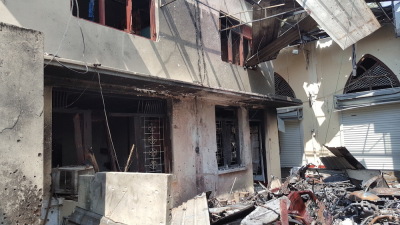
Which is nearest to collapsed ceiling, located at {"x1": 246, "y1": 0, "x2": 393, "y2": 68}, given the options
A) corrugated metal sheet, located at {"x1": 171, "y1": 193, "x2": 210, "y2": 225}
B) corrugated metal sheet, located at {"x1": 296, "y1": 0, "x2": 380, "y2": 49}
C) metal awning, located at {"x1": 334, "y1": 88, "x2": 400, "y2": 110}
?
corrugated metal sheet, located at {"x1": 296, "y1": 0, "x2": 380, "y2": 49}

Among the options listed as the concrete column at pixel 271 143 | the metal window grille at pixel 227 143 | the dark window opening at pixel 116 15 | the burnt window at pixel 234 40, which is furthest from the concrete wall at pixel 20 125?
the concrete column at pixel 271 143

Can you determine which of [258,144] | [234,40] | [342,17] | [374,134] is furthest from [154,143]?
[374,134]

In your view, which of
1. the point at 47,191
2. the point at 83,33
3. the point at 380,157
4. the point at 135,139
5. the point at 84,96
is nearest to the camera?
the point at 47,191

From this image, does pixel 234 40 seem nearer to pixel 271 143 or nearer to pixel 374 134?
pixel 271 143

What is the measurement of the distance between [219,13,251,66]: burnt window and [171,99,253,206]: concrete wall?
2.04 metres

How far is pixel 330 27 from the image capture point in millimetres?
8531

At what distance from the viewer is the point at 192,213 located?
6.79 meters

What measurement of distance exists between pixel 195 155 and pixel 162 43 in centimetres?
316

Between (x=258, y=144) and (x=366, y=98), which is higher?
(x=366, y=98)

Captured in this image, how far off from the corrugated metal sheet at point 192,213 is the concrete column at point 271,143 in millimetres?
5442

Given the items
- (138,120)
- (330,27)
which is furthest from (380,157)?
(138,120)

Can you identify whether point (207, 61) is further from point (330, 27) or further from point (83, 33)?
point (83, 33)

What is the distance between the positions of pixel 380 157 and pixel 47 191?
42.4 ft

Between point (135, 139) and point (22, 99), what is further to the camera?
point (135, 139)
